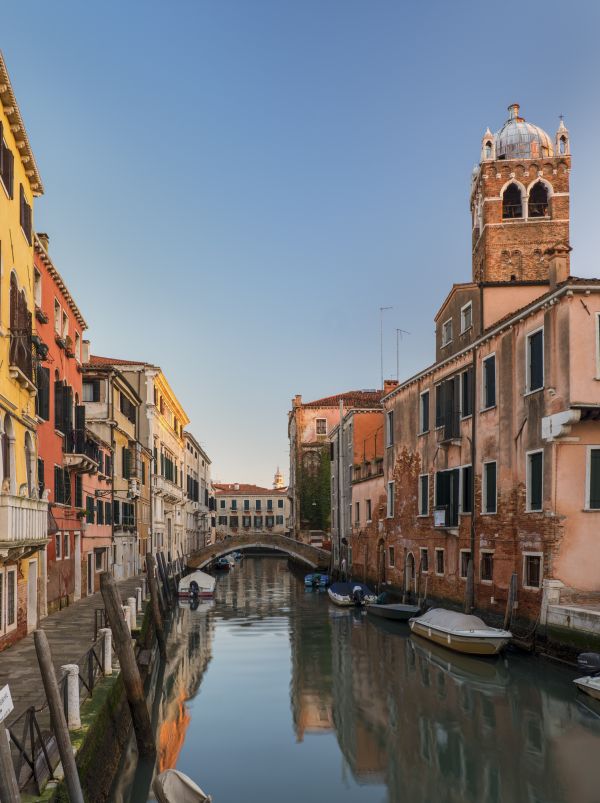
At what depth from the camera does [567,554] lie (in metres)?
15.7

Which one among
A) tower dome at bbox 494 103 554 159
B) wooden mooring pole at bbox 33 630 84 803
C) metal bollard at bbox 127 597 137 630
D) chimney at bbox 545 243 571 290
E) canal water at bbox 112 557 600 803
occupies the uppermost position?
tower dome at bbox 494 103 554 159

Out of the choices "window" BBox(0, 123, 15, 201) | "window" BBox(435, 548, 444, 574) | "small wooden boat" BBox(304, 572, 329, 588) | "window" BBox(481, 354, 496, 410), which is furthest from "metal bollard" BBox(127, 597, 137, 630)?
"small wooden boat" BBox(304, 572, 329, 588)

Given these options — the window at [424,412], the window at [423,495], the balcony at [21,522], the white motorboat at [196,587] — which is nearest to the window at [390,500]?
the window at [423,495]

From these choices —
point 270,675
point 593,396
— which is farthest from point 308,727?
point 593,396

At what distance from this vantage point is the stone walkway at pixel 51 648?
931 centimetres

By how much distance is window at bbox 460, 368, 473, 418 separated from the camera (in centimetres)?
2056

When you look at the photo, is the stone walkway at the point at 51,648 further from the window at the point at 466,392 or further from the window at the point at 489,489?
the window at the point at 466,392

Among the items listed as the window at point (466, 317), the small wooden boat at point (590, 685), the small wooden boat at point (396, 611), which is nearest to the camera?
the small wooden boat at point (590, 685)

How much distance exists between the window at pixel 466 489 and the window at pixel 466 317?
154 inches

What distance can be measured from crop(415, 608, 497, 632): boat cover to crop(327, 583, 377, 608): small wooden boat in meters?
8.39

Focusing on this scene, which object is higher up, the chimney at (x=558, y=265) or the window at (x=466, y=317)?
the chimney at (x=558, y=265)

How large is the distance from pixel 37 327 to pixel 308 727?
1001 centimetres

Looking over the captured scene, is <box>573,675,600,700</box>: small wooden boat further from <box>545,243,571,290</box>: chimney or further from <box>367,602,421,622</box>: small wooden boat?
<box>367,602,421,622</box>: small wooden boat

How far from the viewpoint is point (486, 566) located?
63.2ft
